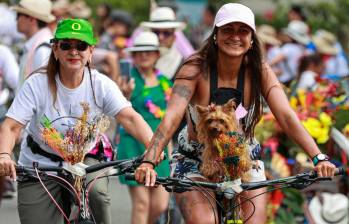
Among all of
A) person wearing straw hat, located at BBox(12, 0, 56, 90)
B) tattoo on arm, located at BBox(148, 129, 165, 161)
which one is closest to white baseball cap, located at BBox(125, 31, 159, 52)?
person wearing straw hat, located at BBox(12, 0, 56, 90)

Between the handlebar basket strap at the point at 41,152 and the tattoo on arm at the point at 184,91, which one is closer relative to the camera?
the tattoo on arm at the point at 184,91

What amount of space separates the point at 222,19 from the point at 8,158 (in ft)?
5.15

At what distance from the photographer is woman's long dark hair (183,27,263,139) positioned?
7535mm

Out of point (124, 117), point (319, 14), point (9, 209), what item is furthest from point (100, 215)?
point (319, 14)

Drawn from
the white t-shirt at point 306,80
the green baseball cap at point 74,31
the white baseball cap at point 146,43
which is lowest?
the green baseball cap at point 74,31

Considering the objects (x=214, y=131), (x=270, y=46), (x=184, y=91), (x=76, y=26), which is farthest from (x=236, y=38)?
(x=270, y=46)

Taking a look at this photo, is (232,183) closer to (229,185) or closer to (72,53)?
(229,185)

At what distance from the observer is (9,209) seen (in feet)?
43.4

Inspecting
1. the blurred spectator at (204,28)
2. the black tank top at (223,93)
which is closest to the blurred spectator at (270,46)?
the blurred spectator at (204,28)

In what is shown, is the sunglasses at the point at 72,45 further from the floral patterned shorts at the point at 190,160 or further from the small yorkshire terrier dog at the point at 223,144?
the small yorkshire terrier dog at the point at 223,144

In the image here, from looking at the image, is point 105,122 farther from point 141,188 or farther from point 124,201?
point 124,201

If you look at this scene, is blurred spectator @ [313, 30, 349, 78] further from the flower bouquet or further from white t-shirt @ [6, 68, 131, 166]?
the flower bouquet

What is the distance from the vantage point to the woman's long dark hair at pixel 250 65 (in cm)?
754

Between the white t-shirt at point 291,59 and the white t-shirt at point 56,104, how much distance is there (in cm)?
976
